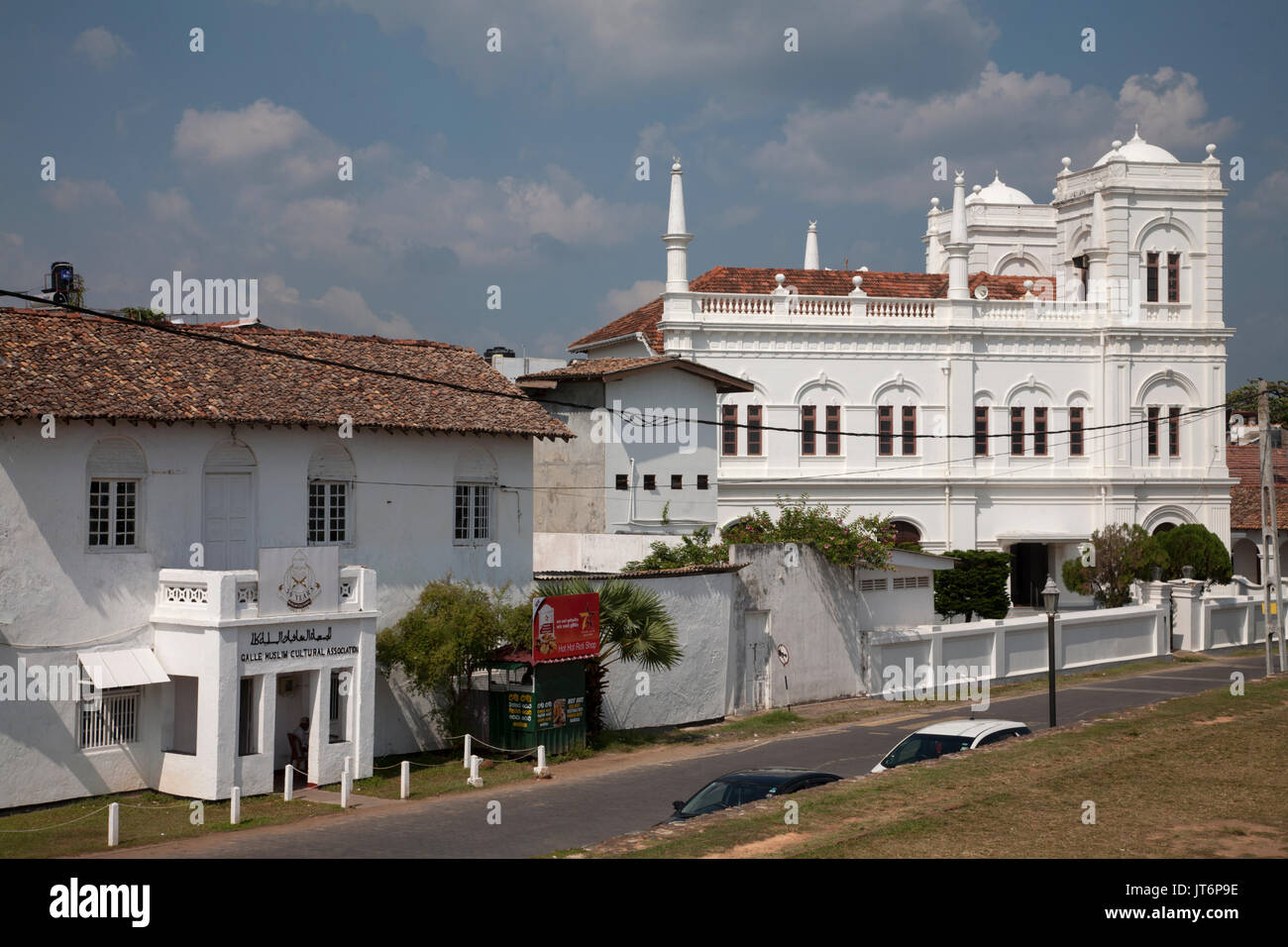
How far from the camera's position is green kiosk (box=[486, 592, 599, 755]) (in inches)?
972

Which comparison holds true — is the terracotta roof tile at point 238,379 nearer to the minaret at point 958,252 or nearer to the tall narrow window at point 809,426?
the tall narrow window at point 809,426

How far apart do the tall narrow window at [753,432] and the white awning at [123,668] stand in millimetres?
28619

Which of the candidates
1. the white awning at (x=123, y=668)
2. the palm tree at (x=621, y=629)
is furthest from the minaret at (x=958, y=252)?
the white awning at (x=123, y=668)

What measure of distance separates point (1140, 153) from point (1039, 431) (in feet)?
41.0

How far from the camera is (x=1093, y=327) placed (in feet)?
169

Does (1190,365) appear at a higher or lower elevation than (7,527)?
higher

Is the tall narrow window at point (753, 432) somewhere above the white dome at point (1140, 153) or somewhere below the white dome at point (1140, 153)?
below

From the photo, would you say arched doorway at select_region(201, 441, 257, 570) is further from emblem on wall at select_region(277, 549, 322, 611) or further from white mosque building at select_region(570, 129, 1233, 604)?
white mosque building at select_region(570, 129, 1233, 604)

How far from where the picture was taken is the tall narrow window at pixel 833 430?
48562mm

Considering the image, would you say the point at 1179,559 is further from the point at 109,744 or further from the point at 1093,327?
the point at 109,744

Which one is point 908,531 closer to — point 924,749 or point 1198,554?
point 1198,554
